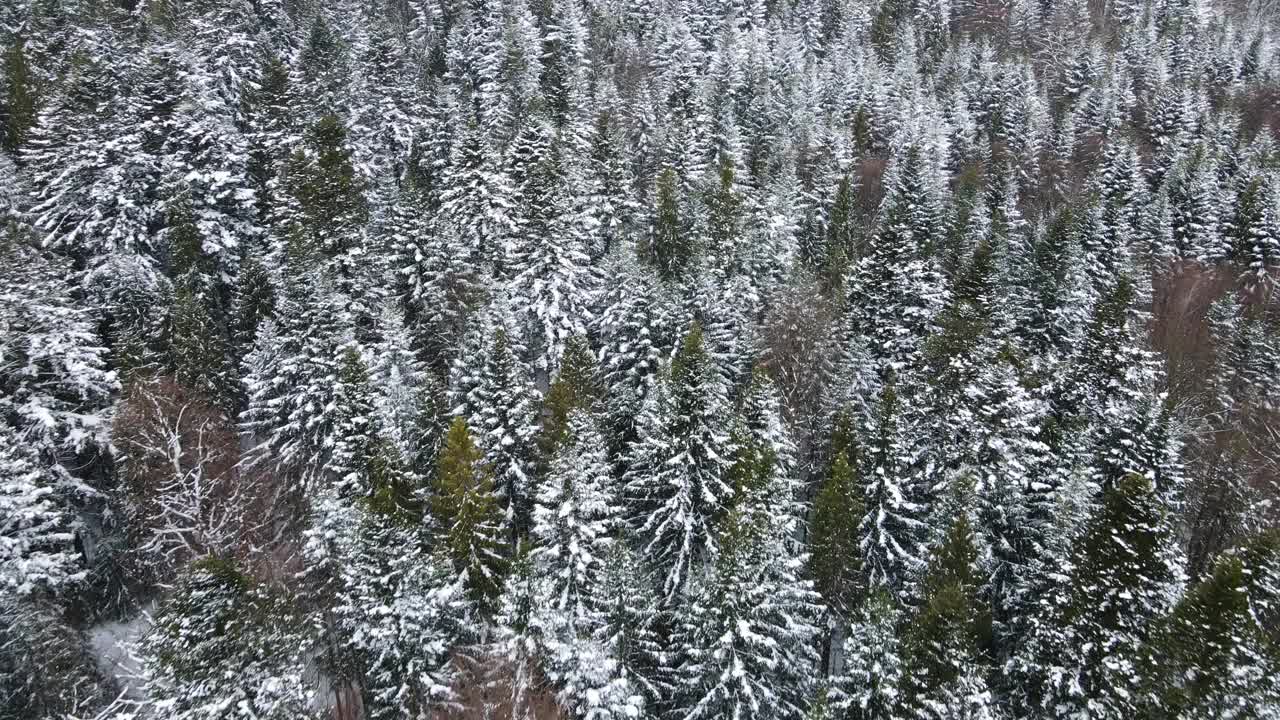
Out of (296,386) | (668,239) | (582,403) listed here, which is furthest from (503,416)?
(668,239)

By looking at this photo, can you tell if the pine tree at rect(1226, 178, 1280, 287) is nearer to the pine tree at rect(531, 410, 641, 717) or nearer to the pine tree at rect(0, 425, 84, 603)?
the pine tree at rect(531, 410, 641, 717)

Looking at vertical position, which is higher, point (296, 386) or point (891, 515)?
point (296, 386)

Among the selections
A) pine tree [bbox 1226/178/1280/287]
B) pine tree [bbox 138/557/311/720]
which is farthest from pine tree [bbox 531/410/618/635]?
pine tree [bbox 1226/178/1280/287]

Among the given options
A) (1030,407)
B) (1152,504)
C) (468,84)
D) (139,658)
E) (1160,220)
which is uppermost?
(468,84)

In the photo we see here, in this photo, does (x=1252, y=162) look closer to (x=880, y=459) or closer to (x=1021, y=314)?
(x=1021, y=314)

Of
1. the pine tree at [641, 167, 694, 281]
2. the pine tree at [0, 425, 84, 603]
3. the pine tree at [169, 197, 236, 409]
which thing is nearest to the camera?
the pine tree at [0, 425, 84, 603]

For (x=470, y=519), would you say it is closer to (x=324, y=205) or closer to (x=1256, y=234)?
(x=324, y=205)

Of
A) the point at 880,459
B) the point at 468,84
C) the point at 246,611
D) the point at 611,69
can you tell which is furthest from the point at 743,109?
the point at 246,611

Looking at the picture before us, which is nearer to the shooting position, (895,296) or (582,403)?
(582,403)
